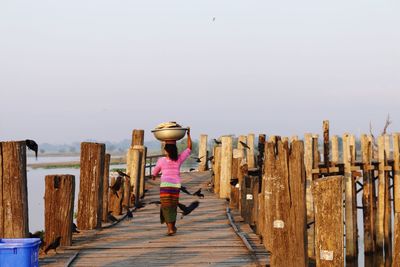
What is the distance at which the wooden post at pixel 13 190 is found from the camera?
7.74m

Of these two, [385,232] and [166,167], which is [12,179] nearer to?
[166,167]

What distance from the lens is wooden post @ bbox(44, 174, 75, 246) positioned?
9.37 m

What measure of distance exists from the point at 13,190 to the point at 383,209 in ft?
57.8

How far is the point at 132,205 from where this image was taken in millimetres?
15812

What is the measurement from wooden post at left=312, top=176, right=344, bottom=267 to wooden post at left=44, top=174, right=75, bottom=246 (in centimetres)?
370

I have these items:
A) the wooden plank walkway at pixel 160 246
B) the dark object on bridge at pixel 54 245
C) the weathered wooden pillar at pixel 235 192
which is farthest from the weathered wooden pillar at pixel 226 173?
the dark object on bridge at pixel 54 245

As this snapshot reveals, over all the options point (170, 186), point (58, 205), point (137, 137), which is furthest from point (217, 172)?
point (58, 205)

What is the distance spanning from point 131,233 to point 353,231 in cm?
1162

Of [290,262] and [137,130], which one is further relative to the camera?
[137,130]

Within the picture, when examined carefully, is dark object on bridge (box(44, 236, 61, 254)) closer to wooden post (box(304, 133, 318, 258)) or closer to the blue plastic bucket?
the blue plastic bucket

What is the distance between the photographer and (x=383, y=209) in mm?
23266

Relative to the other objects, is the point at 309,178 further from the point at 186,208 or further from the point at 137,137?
the point at 186,208

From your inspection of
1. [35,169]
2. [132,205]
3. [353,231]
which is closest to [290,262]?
[132,205]

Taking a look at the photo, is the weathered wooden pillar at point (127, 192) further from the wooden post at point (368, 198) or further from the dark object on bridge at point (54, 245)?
the wooden post at point (368, 198)
